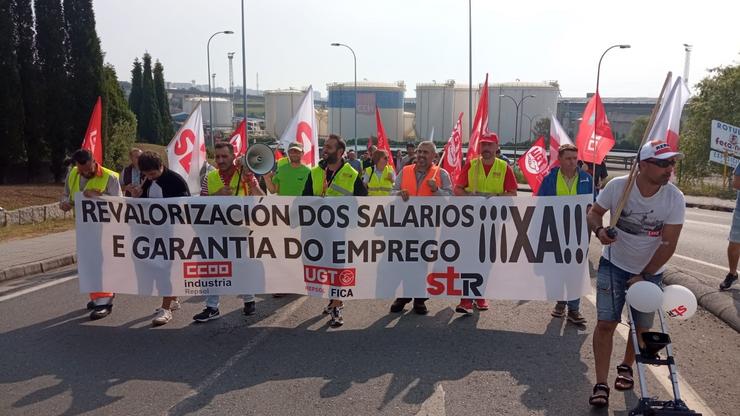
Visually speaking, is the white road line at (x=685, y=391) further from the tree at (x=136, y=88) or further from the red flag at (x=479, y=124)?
the tree at (x=136, y=88)

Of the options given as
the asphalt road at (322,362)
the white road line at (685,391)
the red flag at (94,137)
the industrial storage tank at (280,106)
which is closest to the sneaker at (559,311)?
the asphalt road at (322,362)

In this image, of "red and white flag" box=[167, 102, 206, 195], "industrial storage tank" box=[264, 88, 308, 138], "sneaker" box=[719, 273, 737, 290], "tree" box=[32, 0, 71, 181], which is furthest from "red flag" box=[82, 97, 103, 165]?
"industrial storage tank" box=[264, 88, 308, 138]

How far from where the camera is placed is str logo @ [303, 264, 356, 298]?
233 inches

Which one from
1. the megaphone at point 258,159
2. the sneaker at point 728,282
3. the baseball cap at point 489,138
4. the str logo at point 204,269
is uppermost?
the baseball cap at point 489,138

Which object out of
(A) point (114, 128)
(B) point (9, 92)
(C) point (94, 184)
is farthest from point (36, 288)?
(A) point (114, 128)

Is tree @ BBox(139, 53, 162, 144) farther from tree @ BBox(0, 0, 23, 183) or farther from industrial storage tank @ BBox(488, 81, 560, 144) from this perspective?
industrial storage tank @ BBox(488, 81, 560, 144)

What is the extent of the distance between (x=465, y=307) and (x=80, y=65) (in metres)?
19.8

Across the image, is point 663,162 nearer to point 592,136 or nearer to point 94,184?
point 94,184

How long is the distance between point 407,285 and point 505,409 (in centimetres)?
208

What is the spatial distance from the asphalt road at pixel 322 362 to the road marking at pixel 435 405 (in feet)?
0.04

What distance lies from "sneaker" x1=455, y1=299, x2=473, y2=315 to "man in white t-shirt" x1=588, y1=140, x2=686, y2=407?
2.25 metres

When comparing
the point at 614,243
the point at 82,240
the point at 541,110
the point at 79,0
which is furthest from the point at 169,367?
the point at 541,110

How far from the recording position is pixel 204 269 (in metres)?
6.02

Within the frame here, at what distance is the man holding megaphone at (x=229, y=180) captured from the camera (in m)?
6.44
